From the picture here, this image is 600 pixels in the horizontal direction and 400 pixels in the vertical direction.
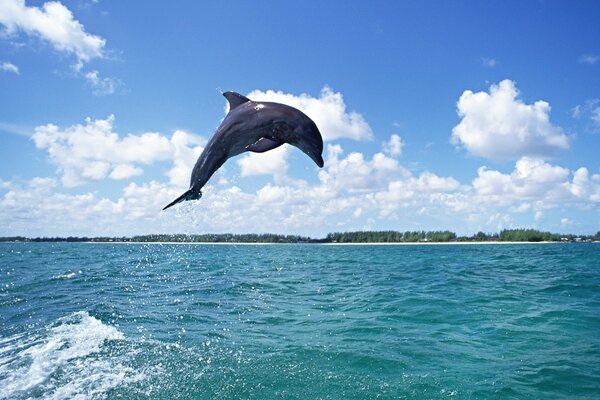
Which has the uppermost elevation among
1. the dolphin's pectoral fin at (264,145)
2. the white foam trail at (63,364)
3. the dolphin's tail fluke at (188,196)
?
the dolphin's pectoral fin at (264,145)

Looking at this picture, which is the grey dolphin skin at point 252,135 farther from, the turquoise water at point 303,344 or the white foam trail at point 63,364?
the white foam trail at point 63,364

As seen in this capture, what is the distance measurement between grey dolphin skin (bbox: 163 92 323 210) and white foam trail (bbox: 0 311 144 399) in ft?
17.1

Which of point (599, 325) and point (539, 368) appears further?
point (599, 325)

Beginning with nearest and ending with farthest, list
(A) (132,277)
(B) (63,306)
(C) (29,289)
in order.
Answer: (B) (63,306), (C) (29,289), (A) (132,277)

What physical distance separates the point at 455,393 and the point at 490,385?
3.29 ft

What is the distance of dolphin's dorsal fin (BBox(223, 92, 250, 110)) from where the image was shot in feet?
24.9

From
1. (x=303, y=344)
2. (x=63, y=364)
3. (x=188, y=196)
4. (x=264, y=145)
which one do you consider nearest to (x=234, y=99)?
(x=264, y=145)

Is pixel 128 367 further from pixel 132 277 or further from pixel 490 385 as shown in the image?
pixel 132 277

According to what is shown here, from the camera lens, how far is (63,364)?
10.6m

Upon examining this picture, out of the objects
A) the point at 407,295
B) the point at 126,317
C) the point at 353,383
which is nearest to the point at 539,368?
the point at 353,383

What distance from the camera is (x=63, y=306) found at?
18.0 m

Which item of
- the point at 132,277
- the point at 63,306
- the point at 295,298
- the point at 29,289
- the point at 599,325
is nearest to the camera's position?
the point at 599,325

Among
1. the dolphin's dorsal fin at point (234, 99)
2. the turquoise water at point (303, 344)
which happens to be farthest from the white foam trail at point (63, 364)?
the dolphin's dorsal fin at point (234, 99)

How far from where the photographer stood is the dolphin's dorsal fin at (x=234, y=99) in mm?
7586
